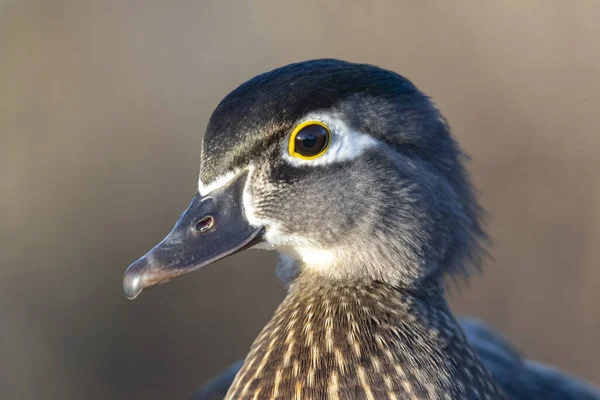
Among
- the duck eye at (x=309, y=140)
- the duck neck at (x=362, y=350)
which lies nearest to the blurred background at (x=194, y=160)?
the duck neck at (x=362, y=350)

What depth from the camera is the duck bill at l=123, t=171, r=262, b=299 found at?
1207mm

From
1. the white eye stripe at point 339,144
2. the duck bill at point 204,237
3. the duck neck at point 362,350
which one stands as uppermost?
the white eye stripe at point 339,144

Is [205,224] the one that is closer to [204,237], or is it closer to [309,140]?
[204,237]

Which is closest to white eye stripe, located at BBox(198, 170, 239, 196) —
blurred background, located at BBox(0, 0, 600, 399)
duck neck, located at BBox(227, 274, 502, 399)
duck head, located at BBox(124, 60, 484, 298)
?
duck head, located at BBox(124, 60, 484, 298)

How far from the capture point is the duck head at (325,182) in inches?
47.7

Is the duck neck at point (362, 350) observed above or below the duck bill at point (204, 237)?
below

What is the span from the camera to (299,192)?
125 cm

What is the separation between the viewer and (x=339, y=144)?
1.25m

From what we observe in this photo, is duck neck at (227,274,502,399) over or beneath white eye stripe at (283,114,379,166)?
beneath

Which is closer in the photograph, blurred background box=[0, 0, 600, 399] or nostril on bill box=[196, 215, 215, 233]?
nostril on bill box=[196, 215, 215, 233]

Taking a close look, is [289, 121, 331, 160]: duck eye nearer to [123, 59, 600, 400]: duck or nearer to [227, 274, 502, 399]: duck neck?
[123, 59, 600, 400]: duck

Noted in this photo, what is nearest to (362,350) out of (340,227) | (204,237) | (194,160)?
(340,227)

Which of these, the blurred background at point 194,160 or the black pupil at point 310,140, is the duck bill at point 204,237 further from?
the blurred background at point 194,160

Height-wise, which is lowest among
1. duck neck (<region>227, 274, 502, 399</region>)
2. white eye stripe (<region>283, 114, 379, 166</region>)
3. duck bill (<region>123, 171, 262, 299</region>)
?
duck neck (<region>227, 274, 502, 399</region>)
